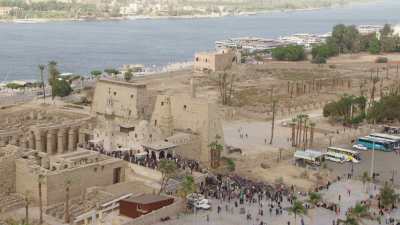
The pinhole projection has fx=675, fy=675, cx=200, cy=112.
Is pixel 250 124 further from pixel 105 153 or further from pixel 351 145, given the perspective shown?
pixel 105 153

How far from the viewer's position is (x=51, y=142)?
47.2 metres

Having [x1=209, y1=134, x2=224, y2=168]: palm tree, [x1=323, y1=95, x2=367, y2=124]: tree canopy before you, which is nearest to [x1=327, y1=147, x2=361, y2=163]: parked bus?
[x1=209, y1=134, x2=224, y2=168]: palm tree

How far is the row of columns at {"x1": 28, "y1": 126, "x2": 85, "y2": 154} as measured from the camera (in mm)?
46531

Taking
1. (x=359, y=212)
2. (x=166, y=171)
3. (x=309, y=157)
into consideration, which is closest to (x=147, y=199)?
(x=166, y=171)

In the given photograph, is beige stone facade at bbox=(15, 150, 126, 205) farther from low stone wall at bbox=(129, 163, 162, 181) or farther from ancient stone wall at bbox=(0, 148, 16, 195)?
low stone wall at bbox=(129, 163, 162, 181)

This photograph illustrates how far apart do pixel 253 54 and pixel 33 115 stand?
76.5 meters

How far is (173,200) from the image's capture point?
112 ft

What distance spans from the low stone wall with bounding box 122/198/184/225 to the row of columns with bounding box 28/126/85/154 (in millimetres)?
15524

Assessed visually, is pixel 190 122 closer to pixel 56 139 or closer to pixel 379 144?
pixel 56 139

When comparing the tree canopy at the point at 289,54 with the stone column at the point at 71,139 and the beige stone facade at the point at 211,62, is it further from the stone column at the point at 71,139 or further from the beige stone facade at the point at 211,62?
the stone column at the point at 71,139

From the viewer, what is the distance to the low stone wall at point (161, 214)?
105 feet

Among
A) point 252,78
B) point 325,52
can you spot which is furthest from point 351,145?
point 325,52

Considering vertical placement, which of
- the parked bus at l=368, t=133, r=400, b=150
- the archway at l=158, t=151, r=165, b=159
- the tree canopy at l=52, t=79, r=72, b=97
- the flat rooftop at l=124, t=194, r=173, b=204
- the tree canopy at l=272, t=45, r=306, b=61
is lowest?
the parked bus at l=368, t=133, r=400, b=150

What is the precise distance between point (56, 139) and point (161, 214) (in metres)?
17.3
